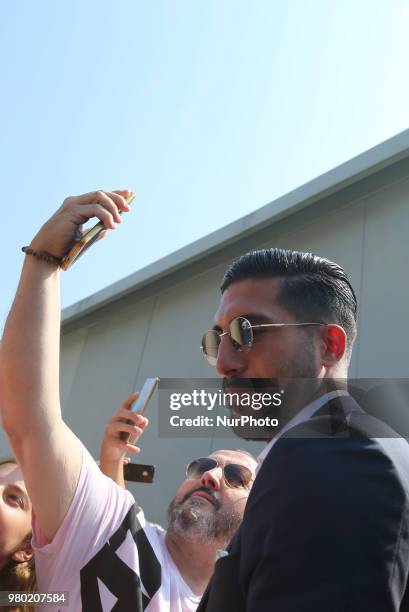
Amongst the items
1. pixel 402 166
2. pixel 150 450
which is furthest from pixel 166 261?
pixel 402 166

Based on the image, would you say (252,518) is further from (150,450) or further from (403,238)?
(150,450)

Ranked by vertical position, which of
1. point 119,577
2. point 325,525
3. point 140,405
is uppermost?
point 140,405

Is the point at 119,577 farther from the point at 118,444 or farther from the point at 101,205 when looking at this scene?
the point at 101,205

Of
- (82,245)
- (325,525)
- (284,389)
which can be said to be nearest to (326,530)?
(325,525)

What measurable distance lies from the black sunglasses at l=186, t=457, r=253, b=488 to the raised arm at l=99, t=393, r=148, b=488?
0.38 metres

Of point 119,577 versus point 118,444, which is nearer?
point 119,577

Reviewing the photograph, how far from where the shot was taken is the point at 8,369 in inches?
59.1

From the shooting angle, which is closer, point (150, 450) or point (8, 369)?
point (8, 369)

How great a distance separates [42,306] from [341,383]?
76cm

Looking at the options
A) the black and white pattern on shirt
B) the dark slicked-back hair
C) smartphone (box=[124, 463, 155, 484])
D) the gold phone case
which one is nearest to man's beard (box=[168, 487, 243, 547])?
smartphone (box=[124, 463, 155, 484])

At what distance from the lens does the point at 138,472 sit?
2.47 m

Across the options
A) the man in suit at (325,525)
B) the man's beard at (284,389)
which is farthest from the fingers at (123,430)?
the man in suit at (325,525)

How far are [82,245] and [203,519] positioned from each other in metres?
1.28

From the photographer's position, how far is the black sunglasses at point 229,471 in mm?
2570
